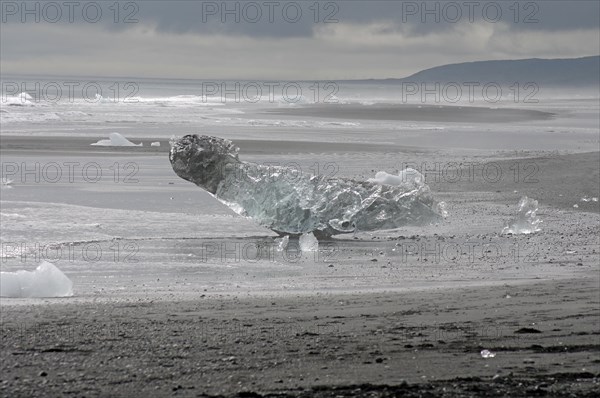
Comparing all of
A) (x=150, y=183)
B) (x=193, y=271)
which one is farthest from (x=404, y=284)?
(x=150, y=183)

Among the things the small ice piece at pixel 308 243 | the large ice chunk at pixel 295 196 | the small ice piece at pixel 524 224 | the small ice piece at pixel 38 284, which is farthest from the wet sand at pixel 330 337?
the small ice piece at pixel 524 224

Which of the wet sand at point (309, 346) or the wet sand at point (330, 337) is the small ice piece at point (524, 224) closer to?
the wet sand at point (330, 337)

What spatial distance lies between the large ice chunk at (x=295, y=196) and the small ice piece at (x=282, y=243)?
1.14 feet

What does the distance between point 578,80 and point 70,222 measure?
17616 centimetres

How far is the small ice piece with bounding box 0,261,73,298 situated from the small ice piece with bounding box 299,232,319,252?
10.1ft

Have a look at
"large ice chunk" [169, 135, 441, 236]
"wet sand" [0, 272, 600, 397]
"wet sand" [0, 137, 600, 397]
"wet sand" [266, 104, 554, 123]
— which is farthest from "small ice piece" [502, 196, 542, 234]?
"wet sand" [266, 104, 554, 123]

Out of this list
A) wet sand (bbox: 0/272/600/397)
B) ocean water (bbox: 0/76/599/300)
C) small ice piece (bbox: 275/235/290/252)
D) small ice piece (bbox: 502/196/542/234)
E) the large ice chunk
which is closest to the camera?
wet sand (bbox: 0/272/600/397)

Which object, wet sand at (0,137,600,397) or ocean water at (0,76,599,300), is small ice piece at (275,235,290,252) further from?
wet sand at (0,137,600,397)

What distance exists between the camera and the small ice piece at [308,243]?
9836 mm

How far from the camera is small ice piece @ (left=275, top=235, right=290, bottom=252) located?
9.79 meters

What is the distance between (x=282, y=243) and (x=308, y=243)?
0.26 metres

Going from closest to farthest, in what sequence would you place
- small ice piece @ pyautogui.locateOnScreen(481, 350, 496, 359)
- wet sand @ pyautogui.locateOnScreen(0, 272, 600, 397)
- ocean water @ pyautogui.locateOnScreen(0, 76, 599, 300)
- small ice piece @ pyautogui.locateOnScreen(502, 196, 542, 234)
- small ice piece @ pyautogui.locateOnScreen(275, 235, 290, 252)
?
wet sand @ pyautogui.locateOnScreen(0, 272, 600, 397) → small ice piece @ pyautogui.locateOnScreen(481, 350, 496, 359) → ocean water @ pyautogui.locateOnScreen(0, 76, 599, 300) → small ice piece @ pyautogui.locateOnScreen(275, 235, 290, 252) → small ice piece @ pyautogui.locateOnScreen(502, 196, 542, 234)

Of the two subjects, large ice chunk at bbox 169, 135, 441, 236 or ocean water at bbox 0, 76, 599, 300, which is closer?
ocean water at bbox 0, 76, 599, 300

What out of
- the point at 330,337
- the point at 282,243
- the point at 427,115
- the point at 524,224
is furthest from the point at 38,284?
the point at 427,115
